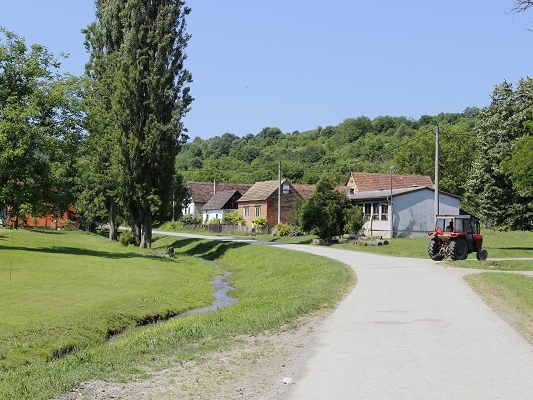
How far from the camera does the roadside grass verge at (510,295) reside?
1304 centimetres

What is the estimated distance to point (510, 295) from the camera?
17297 millimetres

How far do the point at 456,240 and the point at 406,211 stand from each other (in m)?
22.9

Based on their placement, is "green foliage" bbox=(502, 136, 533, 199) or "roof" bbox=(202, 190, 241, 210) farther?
"roof" bbox=(202, 190, 241, 210)

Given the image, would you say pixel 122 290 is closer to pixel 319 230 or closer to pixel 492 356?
pixel 492 356

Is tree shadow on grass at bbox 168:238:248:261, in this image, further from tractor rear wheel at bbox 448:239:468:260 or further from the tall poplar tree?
tractor rear wheel at bbox 448:239:468:260

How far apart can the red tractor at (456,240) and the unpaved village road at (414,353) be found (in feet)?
42.9

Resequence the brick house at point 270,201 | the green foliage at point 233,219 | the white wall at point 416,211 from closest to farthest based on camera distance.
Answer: the white wall at point 416,211 < the brick house at point 270,201 < the green foliage at point 233,219

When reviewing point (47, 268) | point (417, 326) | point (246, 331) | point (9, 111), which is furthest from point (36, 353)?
point (9, 111)

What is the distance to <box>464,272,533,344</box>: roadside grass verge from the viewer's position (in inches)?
513

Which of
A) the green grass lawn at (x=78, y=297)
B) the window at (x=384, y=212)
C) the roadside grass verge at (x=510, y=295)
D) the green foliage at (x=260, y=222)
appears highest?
the window at (x=384, y=212)

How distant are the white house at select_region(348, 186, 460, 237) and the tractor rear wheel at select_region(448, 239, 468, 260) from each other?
2167cm

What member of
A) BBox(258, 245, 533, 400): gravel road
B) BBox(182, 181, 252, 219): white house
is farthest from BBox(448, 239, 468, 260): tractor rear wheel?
BBox(182, 181, 252, 219): white house

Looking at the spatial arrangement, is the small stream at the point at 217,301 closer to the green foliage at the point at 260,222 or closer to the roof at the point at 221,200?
the green foliage at the point at 260,222

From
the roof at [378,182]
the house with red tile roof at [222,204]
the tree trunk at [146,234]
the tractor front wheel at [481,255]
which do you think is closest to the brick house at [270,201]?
the roof at [378,182]
